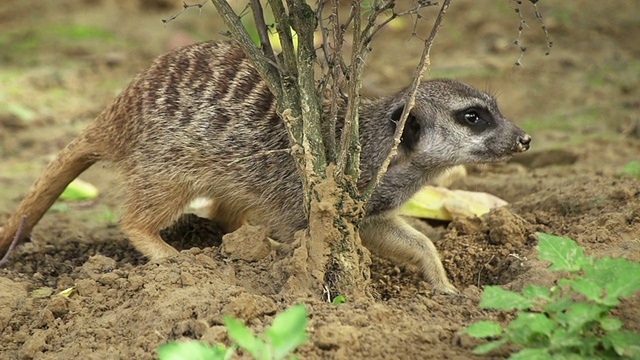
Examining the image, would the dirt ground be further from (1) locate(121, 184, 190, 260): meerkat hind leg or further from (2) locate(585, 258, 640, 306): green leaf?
(2) locate(585, 258, 640, 306): green leaf

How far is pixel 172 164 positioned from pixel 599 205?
2.23 metres

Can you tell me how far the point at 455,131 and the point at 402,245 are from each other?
2.12 ft

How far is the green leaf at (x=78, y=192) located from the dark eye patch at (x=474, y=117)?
291cm

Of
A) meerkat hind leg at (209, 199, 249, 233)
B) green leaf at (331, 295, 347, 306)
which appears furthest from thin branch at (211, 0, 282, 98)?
meerkat hind leg at (209, 199, 249, 233)

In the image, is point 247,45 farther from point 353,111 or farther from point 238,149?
point 238,149

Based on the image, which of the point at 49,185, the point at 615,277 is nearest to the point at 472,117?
the point at 615,277

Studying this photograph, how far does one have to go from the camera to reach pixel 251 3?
141 inches

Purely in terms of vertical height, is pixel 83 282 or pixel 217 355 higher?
pixel 217 355

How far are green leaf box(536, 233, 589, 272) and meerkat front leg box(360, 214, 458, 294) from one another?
1278mm

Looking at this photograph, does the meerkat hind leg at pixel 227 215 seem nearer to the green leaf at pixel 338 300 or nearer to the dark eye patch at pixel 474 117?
the dark eye patch at pixel 474 117

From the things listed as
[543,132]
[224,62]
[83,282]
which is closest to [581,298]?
[83,282]

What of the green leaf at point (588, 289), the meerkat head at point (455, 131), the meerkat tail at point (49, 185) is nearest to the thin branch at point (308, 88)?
the meerkat head at point (455, 131)

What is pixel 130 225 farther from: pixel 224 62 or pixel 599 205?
pixel 599 205

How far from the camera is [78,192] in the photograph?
6234 millimetres
